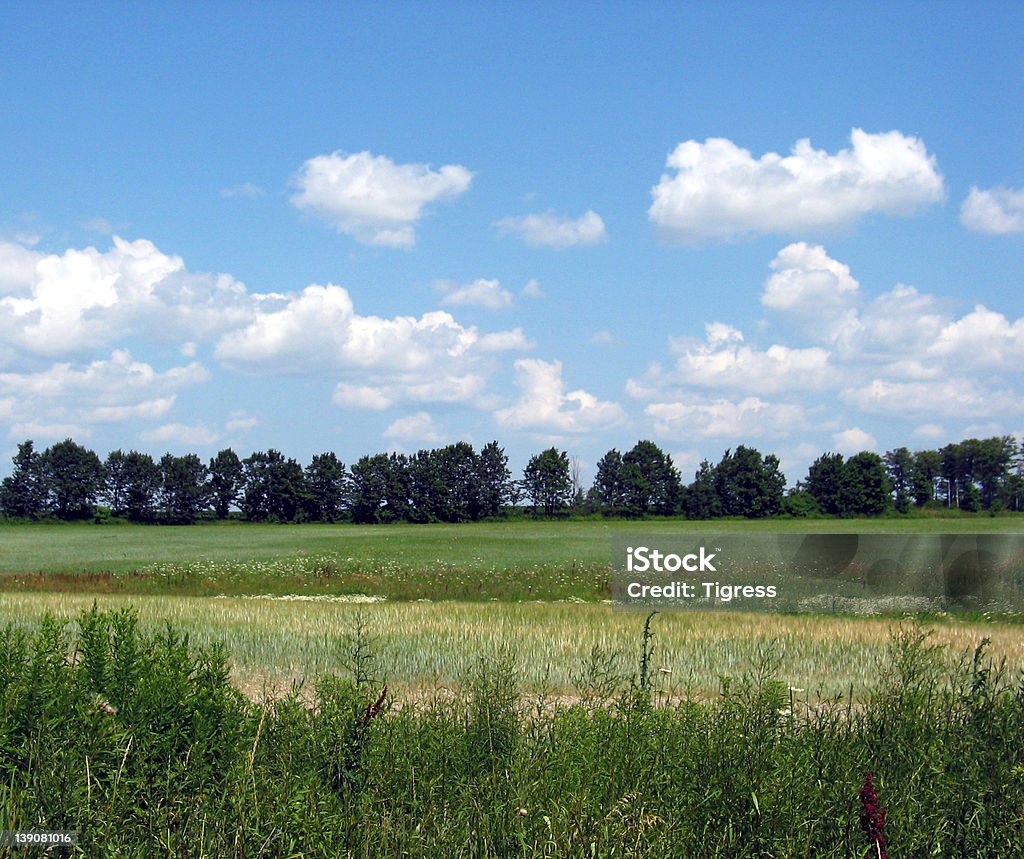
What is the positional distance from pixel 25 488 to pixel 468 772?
5621 inches

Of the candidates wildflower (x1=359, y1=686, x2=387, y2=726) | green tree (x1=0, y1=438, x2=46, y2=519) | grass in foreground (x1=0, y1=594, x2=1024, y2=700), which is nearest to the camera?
wildflower (x1=359, y1=686, x2=387, y2=726)

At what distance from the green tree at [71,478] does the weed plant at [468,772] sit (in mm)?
135489

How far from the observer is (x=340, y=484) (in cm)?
13712

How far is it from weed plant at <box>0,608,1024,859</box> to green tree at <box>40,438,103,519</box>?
445ft

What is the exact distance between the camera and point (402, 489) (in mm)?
134500

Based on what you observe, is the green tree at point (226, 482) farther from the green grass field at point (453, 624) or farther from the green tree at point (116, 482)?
the green grass field at point (453, 624)

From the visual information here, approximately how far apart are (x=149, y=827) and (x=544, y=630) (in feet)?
42.0

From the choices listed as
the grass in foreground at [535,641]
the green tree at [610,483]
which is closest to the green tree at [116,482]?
the green tree at [610,483]

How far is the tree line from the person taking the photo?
13238cm

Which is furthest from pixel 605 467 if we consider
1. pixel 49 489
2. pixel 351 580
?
pixel 351 580

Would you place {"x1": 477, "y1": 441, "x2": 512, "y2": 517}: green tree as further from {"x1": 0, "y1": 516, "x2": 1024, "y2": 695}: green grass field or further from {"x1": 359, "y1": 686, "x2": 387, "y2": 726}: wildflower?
{"x1": 359, "y1": 686, "x2": 387, "y2": 726}: wildflower

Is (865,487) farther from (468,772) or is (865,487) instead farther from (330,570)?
(468,772)

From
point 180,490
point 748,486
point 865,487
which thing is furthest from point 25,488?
point 865,487

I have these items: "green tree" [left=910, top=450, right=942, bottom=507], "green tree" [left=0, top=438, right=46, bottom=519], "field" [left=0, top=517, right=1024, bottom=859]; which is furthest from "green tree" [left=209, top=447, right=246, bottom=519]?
"field" [left=0, top=517, right=1024, bottom=859]
